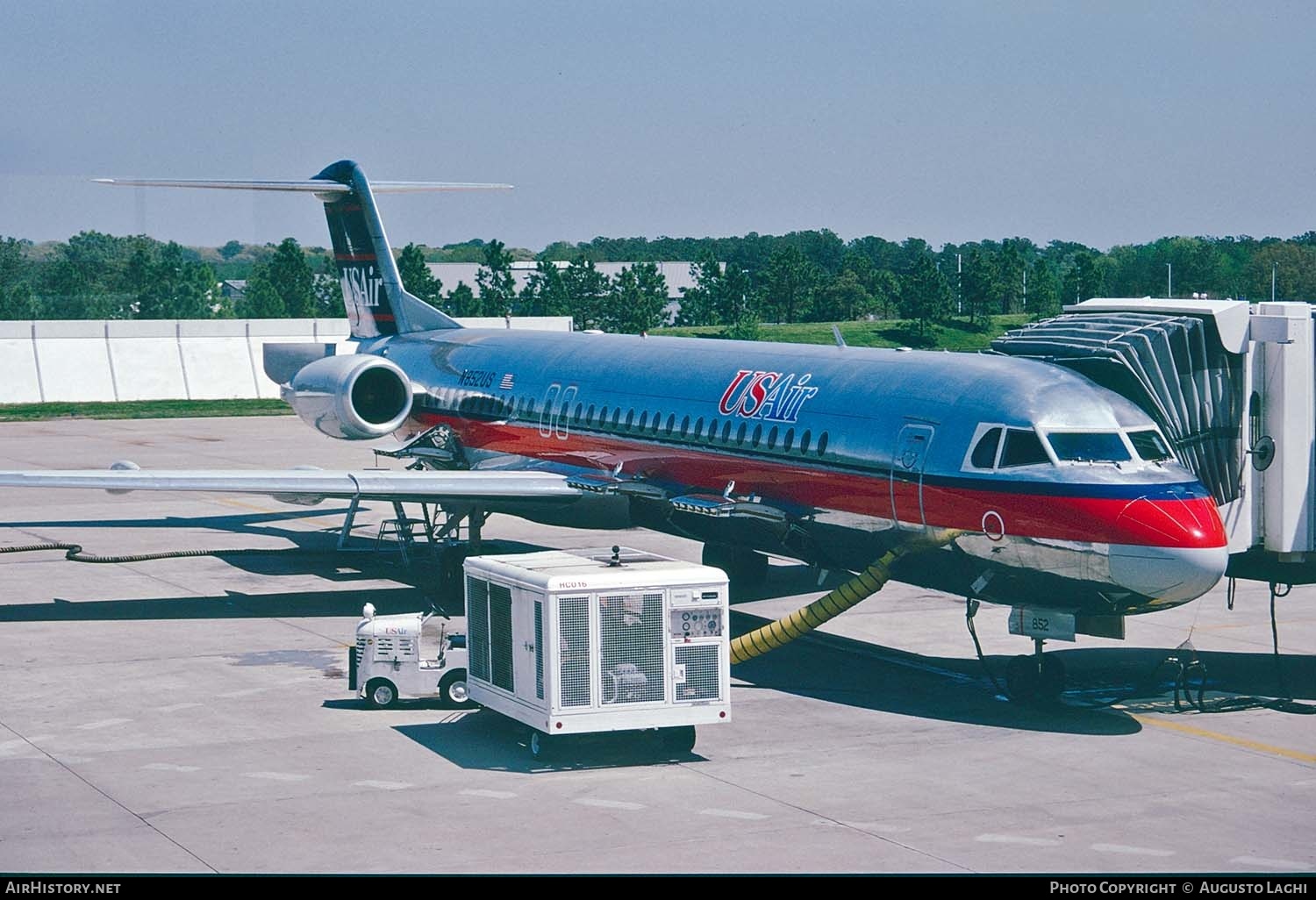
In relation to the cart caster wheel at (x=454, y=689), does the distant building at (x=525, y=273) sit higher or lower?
higher

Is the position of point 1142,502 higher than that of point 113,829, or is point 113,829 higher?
point 1142,502

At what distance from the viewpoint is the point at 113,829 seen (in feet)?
44.3

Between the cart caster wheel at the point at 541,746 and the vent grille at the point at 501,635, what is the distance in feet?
2.02

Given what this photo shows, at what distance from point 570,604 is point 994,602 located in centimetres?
524

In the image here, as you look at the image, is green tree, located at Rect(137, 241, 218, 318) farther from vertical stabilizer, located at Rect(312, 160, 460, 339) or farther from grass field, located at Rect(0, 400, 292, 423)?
vertical stabilizer, located at Rect(312, 160, 460, 339)

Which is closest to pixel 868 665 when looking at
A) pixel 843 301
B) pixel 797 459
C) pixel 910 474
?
pixel 797 459

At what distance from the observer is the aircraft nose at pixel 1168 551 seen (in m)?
16.8

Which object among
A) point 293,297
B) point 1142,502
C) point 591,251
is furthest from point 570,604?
point 591,251

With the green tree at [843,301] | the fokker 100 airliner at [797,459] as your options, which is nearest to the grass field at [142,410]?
the fokker 100 airliner at [797,459]

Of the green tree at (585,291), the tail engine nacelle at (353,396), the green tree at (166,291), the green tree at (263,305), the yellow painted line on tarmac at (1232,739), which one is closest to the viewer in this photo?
the yellow painted line on tarmac at (1232,739)

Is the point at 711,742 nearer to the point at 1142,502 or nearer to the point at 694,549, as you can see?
the point at 1142,502

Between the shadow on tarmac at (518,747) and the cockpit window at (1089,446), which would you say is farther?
the cockpit window at (1089,446)

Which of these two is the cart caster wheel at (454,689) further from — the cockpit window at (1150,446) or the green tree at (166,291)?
the green tree at (166,291)
